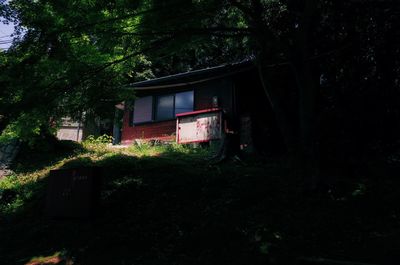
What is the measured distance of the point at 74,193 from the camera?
11195 mm

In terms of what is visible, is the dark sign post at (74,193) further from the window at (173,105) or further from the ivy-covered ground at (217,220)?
the window at (173,105)

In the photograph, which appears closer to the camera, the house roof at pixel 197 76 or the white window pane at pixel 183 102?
the house roof at pixel 197 76

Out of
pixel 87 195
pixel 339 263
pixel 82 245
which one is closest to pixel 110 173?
pixel 87 195

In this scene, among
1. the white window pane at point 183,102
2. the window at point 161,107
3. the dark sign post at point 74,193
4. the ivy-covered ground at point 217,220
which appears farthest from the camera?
the window at point 161,107

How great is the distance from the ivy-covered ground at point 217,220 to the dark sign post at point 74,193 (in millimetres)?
377

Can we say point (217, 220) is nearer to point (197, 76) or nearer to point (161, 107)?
point (197, 76)

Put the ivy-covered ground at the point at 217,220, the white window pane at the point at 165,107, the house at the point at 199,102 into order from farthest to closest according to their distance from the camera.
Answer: the white window pane at the point at 165,107 → the house at the point at 199,102 → the ivy-covered ground at the point at 217,220

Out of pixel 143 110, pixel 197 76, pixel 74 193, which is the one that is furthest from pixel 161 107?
pixel 74 193

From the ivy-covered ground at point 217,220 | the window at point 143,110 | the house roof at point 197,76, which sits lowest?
the ivy-covered ground at point 217,220

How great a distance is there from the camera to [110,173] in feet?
48.0

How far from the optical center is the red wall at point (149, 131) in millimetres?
22828

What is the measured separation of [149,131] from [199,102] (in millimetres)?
3759

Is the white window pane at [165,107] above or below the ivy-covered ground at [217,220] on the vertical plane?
above

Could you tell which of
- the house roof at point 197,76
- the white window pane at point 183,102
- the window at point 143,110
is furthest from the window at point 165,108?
the house roof at point 197,76
